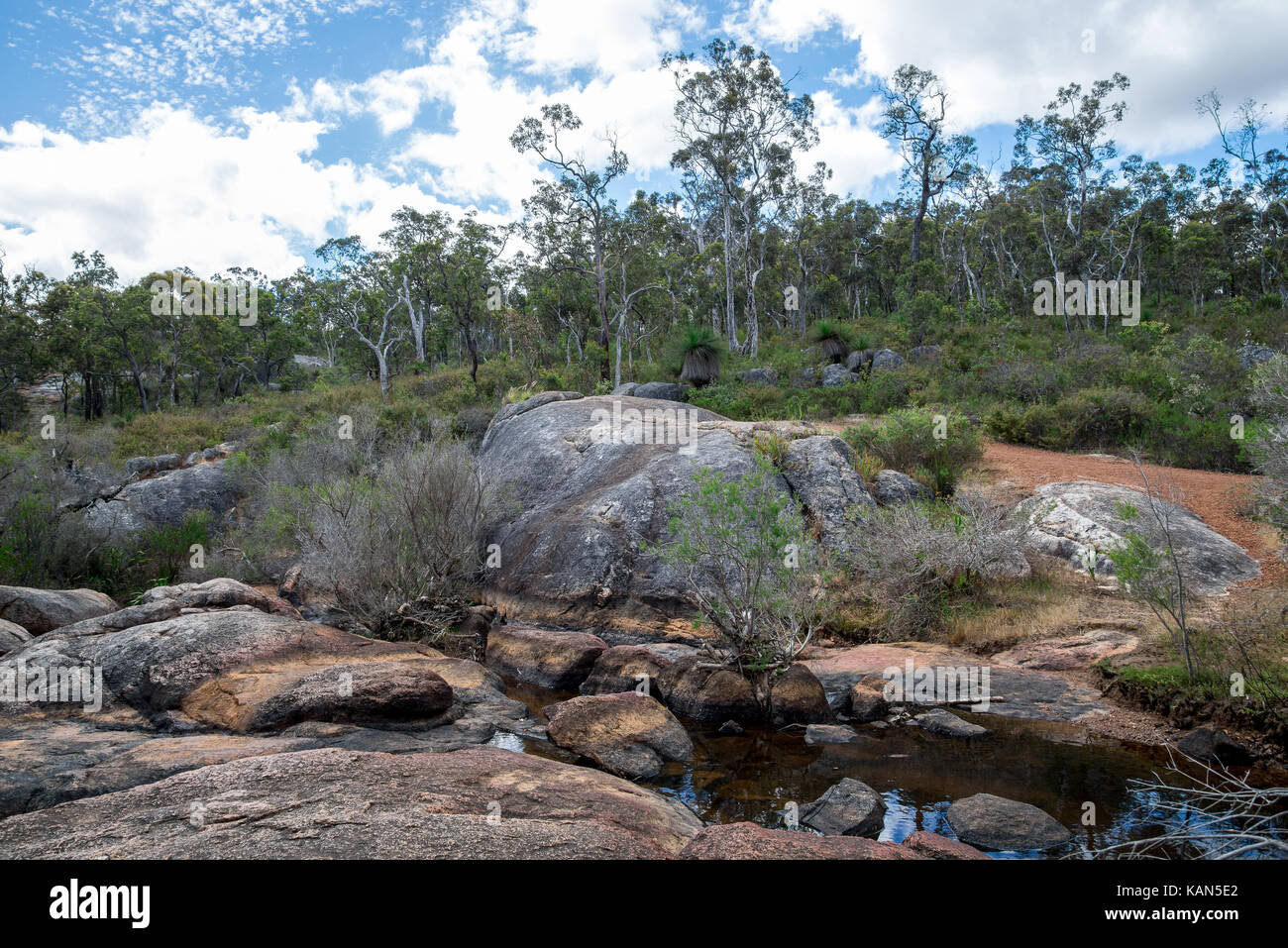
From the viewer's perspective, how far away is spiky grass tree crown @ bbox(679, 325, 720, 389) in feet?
77.6

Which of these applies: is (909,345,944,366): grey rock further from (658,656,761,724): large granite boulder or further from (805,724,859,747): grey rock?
(805,724,859,747): grey rock

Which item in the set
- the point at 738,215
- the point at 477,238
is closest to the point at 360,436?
the point at 477,238

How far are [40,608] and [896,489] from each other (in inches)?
549

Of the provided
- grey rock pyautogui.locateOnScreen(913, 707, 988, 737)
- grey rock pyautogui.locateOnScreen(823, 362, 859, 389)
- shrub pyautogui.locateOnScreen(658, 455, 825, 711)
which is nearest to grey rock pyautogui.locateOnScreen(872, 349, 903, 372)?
grey rock pyautogui.locateOnScreen(823, 362, 859, 389)

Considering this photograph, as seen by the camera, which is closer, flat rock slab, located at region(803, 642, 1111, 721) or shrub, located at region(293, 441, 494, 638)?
flat rock slab, located at region(803, 642, 1111, 721)

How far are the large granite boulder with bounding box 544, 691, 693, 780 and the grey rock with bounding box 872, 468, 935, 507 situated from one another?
24.4ft

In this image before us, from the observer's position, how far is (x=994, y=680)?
29.0ft

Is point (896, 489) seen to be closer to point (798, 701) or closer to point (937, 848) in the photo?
point (798, 701)

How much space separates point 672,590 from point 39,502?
1273 centimetres

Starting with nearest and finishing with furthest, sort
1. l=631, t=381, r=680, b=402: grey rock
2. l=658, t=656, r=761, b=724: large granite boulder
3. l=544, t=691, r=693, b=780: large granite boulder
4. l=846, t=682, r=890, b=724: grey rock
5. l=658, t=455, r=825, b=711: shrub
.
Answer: l=544, t=691, r=693, b=780: large granite boulder, l=846, t=682, r=890, b=724: grey rock, l=658, t=656, r=761, b=724: large granite boulder, l=658, t=455, r=825, b=711: shrub, l=631, t=381, r=680, b=402: grey rock

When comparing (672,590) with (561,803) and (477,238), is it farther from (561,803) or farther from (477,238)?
(477,238)

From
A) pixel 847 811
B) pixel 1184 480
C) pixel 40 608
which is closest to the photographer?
pixel 847 811

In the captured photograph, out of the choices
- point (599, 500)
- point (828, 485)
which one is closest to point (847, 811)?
point (828, 485)
